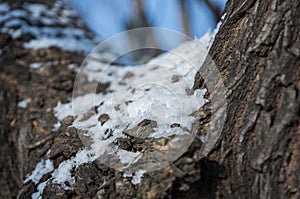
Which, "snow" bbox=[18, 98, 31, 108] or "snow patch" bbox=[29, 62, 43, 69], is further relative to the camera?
"snow patch" bbox=[29, 62, 43, 69]

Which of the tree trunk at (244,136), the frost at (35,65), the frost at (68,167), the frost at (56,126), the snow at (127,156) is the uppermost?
the tree trunk at (244,136)

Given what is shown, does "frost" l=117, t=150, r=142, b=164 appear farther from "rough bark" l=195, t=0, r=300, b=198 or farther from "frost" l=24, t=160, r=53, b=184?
"frost" l=24, t=160, r=53, b=184

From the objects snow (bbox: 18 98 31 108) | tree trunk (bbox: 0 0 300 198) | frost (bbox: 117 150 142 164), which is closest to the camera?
tree trunk (bbox: 0 0 300 198)

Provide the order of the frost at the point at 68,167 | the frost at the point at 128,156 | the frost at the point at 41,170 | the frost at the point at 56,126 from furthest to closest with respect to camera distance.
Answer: the frost at the point at 56,126, the frost at the point at 41,170, the frost at the point at 68,167, the frost at the point at 128,156

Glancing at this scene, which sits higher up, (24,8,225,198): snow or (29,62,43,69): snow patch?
(24,8,225,198): snow

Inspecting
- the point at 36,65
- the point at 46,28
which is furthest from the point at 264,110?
the point at 46,28

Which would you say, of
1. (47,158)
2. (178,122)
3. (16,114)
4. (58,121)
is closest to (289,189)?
(178,122)

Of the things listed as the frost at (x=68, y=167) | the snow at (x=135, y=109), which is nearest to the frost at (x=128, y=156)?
the snow at (x=135, y=109)

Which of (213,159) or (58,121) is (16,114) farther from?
(213,159)

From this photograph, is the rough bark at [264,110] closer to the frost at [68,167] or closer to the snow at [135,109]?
the snow at [135,109]

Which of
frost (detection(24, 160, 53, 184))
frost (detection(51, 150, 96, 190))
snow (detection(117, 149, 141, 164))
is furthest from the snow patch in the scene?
snow (detection(117, 149, 141, 164))

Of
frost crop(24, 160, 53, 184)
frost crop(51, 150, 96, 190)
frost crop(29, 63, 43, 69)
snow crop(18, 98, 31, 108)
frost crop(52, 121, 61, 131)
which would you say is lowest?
snow crop(18, 98, 31, 108)
